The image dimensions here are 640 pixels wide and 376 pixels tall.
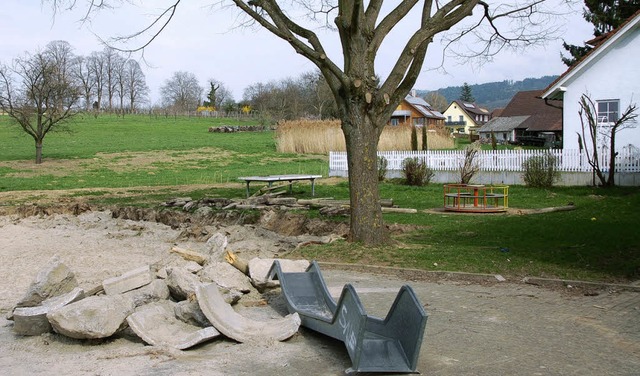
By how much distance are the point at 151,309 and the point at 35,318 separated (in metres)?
1.25

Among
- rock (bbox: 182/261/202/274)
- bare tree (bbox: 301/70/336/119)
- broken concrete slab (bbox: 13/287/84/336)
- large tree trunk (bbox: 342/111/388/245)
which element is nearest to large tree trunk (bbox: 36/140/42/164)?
large tree trunk (bbox: 342/111/388/245)

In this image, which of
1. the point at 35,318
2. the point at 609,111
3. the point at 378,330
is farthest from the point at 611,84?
the point at 35,318

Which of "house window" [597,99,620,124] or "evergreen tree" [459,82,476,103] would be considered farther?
"evergreen tree" [459,82,476,103]

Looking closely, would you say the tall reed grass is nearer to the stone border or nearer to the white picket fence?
the white picket fence

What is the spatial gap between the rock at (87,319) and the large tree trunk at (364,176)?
621 centimetres

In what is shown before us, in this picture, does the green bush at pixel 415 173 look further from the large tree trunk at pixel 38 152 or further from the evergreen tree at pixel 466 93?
the evergreen tree at pixel 466 93

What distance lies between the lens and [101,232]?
16281 mm

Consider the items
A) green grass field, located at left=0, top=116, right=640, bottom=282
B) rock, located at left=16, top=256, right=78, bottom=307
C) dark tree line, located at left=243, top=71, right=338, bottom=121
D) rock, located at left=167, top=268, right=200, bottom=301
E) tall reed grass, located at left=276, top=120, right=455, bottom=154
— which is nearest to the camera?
rock, located at left=16, top=256, right=78, bottom=307

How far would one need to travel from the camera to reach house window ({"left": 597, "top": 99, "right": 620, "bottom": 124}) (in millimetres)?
28547

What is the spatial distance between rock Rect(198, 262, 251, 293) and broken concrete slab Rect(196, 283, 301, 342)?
1.24 metres

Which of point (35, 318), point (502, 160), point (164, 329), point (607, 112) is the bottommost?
point (164, 329)

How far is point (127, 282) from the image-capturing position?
8.56m

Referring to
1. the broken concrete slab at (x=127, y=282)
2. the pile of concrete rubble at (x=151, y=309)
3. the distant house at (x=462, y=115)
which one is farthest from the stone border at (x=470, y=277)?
the distant house at (x=462, y=115)

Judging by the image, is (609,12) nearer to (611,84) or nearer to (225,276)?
(611,84)
